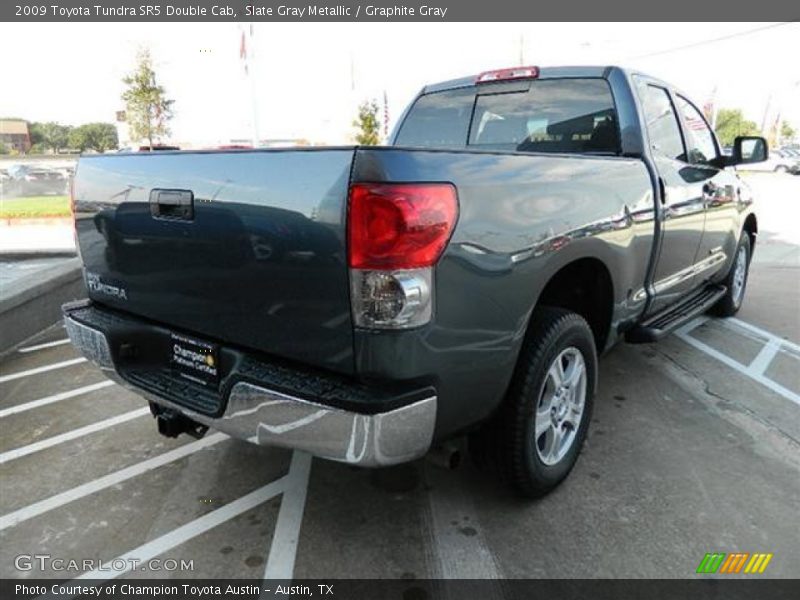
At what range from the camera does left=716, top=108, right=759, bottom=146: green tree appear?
6631cm

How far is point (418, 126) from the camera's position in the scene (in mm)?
4305

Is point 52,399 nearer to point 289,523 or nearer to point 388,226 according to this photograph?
point 289,523

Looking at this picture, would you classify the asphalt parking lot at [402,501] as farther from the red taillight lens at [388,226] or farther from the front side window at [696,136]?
the front side window at [696,136]

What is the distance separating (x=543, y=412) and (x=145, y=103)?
22594mm

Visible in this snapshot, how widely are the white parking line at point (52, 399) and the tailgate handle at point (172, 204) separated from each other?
2295 millimetres

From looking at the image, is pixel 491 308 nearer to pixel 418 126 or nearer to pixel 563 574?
pixel 563 574

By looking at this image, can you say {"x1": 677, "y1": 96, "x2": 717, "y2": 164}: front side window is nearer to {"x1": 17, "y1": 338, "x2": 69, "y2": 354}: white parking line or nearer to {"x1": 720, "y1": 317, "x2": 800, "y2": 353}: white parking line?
{"x1": 720, "y1": 317, "x2": 800, "y2": 353}: white parking line

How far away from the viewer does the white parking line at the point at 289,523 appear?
7.70ft

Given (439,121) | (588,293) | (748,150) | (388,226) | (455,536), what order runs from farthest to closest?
(748,150), (439,121), (588,293), (455,536), (388,226)

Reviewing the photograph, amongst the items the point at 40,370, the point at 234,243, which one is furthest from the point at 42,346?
the point at 234,243

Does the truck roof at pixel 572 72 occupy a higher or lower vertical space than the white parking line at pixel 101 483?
higher

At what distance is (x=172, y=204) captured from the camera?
2334 mm

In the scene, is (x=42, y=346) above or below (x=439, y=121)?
below

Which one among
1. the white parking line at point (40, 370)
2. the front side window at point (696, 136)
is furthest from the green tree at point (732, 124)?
the white parking line at point (40, 370)
